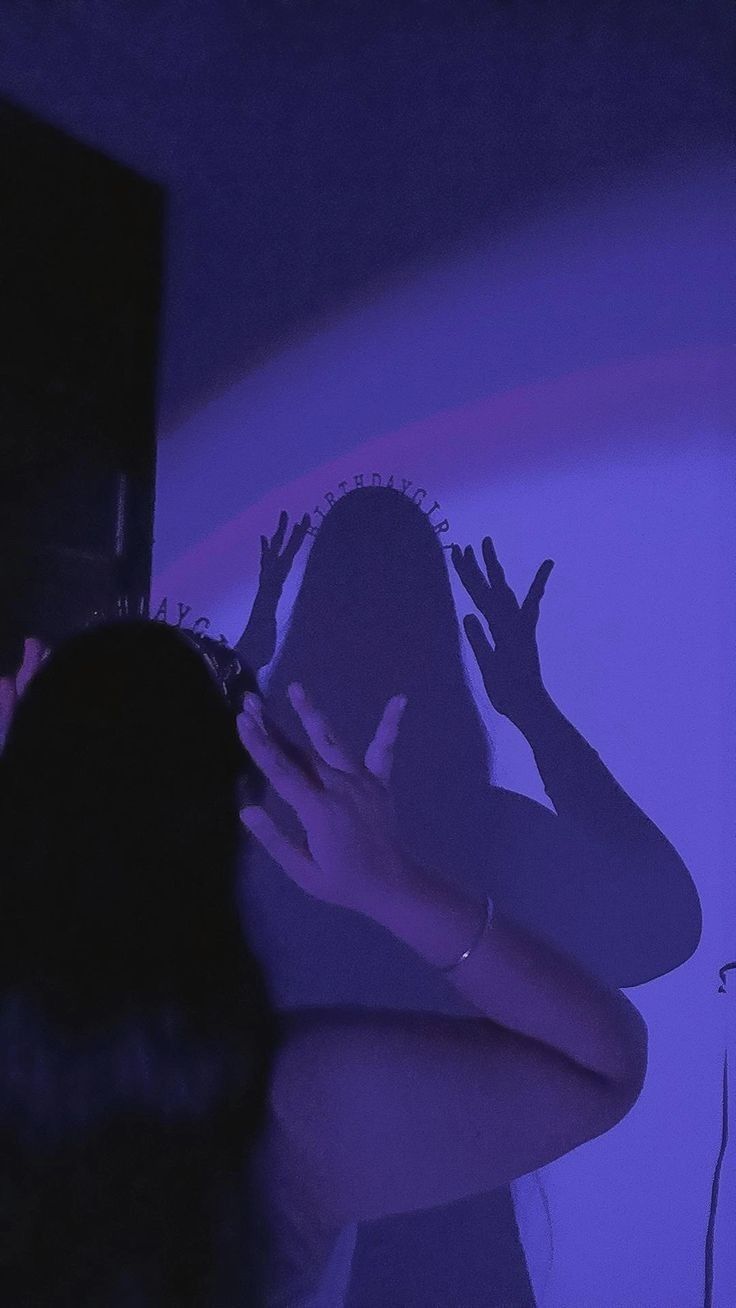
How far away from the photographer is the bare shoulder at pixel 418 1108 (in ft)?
1.93

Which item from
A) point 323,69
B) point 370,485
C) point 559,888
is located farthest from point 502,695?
point 323,69

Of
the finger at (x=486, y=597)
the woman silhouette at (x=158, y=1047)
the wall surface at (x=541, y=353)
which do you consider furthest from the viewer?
the finger at (x=486, y=597)

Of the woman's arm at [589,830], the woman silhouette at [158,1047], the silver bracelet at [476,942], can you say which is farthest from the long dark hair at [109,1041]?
the woman's arm at [589,830]

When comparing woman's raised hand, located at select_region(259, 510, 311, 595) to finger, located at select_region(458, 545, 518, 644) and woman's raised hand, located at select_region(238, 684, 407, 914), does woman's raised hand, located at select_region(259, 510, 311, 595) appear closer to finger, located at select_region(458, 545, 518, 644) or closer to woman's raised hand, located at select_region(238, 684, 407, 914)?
finger, located at select_region(458, 545, 518, 644)

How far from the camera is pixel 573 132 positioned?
3.41 ft

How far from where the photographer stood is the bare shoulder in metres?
0.59

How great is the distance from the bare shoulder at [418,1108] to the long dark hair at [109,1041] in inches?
3.3

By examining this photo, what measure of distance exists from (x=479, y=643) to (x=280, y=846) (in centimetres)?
57

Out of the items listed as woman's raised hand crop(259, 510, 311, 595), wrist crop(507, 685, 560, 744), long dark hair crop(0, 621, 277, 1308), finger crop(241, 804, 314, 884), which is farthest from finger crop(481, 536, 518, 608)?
finger crop(241, 804, 314, 884)

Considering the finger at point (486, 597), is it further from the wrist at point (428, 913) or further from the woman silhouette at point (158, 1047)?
the wrist at point (428, 913)

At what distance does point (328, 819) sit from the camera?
0.54m

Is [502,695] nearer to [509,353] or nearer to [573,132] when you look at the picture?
[509,353]

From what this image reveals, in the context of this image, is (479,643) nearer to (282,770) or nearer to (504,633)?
(504,633)

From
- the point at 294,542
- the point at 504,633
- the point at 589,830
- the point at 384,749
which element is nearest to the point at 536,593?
the point at 504,633
